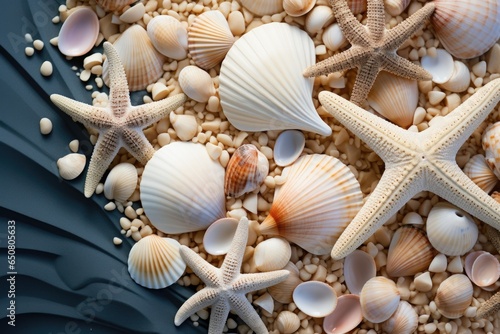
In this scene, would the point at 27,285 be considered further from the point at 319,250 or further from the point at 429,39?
the point at 429,39

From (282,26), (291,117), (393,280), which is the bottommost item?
(393,280)

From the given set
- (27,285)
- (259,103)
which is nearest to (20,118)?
(27,285)

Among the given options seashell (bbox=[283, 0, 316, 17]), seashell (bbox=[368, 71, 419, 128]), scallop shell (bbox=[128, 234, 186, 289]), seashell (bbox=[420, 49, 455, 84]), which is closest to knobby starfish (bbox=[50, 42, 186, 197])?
scallop shell (bbox=[128, 234, 186, 289])

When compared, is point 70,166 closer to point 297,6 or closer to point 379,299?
point 297,6

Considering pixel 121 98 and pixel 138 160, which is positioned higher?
pixel 121 98

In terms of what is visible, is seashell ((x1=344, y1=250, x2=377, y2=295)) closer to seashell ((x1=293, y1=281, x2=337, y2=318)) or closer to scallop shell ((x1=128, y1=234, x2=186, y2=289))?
seashell ((x1=293, y1=281, x2=337, y2=318))

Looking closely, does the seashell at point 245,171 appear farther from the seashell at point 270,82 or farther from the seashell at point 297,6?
the seashell at point 297,6
